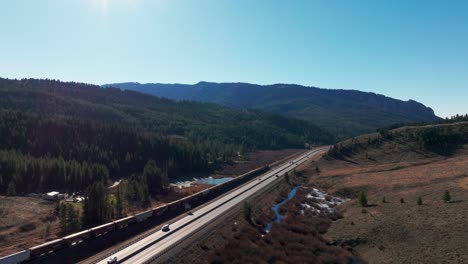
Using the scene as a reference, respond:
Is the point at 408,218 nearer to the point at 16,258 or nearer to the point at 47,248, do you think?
the point at 47,248

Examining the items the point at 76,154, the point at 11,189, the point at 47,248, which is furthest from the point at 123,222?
the point at 76,154

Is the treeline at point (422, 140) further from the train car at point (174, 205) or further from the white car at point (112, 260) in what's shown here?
the white car at point (112, 260)

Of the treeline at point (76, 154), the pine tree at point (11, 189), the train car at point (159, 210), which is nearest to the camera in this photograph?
the train car at point (159, 210)

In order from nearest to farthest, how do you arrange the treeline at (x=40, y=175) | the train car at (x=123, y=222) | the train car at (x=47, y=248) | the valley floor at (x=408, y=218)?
1. the train car at (x=47, y=248)
2. the valley floor at (x=408, y=218)
3. the train car at (x=123, y=222)
4. the treeline at (x=40, y=175)

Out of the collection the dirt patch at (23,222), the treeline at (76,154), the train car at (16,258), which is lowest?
the dirt patch at (23,222)

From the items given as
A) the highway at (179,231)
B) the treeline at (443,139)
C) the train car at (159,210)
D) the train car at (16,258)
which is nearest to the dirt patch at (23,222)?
the train car at (16,258)

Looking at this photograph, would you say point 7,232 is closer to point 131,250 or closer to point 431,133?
point 131,250

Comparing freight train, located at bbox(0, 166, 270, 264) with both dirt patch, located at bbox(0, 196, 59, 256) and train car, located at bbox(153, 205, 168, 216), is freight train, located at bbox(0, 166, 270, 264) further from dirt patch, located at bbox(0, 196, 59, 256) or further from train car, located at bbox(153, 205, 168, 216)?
dirt patch, located at bbox(0, 196, 59, 256)

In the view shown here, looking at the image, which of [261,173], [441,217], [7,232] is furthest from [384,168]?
[7,232]
